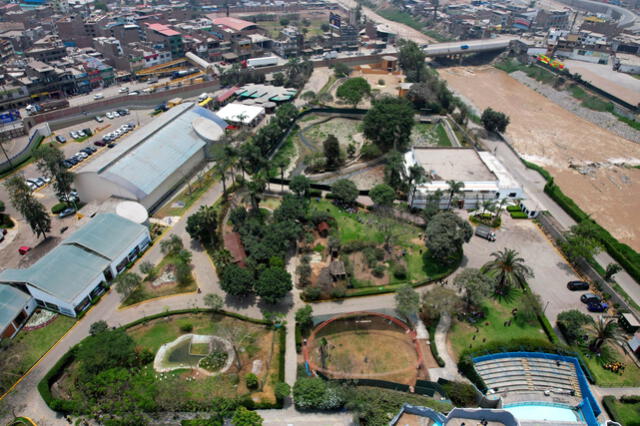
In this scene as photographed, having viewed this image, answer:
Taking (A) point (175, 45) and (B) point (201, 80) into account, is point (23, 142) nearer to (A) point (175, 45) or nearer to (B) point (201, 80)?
(B) point (201, 80)

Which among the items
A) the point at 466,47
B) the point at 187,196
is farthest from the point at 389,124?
the point at 466,47

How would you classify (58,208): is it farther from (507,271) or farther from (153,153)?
(507,271)

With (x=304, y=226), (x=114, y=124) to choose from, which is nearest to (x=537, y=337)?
(x=304, y=226)

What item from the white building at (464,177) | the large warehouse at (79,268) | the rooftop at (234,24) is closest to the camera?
the large warehouse at (79,268)

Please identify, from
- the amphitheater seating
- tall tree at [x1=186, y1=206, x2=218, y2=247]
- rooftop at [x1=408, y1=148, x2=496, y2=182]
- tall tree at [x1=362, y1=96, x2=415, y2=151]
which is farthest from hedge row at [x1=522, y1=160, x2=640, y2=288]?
tall tree at [x1=186, y1=206, x2=218, y2=247]

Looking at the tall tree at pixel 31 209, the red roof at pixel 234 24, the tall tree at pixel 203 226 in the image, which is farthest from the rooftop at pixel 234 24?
the tall tree at pixel 203 226

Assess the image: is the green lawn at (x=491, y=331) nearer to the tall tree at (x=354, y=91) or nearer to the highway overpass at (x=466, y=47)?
the tall tree at (x=354, y=91)

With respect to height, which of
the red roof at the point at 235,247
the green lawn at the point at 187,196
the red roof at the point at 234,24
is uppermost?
the red roof at the point at 234,24
